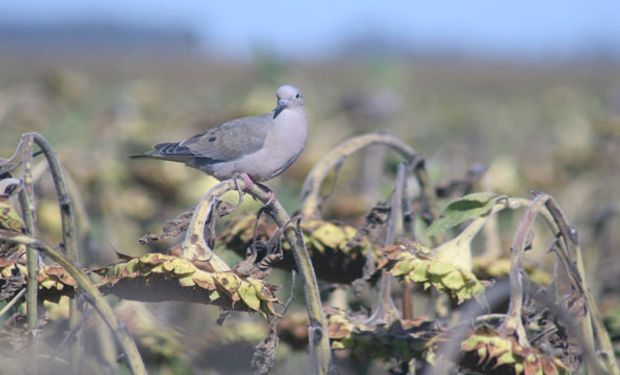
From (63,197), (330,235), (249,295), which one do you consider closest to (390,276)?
(330,235)

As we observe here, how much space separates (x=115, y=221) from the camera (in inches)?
176

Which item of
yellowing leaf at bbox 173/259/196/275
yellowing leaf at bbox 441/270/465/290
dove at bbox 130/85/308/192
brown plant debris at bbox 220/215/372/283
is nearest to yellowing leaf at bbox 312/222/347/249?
brown plant debris at bbox 220/215/372/283

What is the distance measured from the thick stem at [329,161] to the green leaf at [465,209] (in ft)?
1.23

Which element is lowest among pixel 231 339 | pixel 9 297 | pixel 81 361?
pixel 231 339

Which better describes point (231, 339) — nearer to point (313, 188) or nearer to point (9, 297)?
point (313, 188)

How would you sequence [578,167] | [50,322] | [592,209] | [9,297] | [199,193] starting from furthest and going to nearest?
[578,167], [592,209], [199,193], [50,322], [9,297]

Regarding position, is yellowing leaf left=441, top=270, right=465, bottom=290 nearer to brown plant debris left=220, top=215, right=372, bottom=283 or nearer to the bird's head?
brown plant debris left=220, top=215, right=372, bottom=283

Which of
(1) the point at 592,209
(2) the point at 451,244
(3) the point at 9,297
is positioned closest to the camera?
(3) the point at 9,297

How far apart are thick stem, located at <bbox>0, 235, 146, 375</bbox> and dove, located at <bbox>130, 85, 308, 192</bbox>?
1043mm

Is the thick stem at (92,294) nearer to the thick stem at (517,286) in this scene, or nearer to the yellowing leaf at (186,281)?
the yellowing leaf at (186,281)

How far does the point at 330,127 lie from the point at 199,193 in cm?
324

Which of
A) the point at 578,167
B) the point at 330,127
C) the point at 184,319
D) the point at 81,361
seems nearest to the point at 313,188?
the point at 81,361

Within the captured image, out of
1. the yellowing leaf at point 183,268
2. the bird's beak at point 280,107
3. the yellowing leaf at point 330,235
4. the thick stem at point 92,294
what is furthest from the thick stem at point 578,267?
the bird's beak at point 280,107

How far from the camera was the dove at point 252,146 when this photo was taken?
2.81 meters
